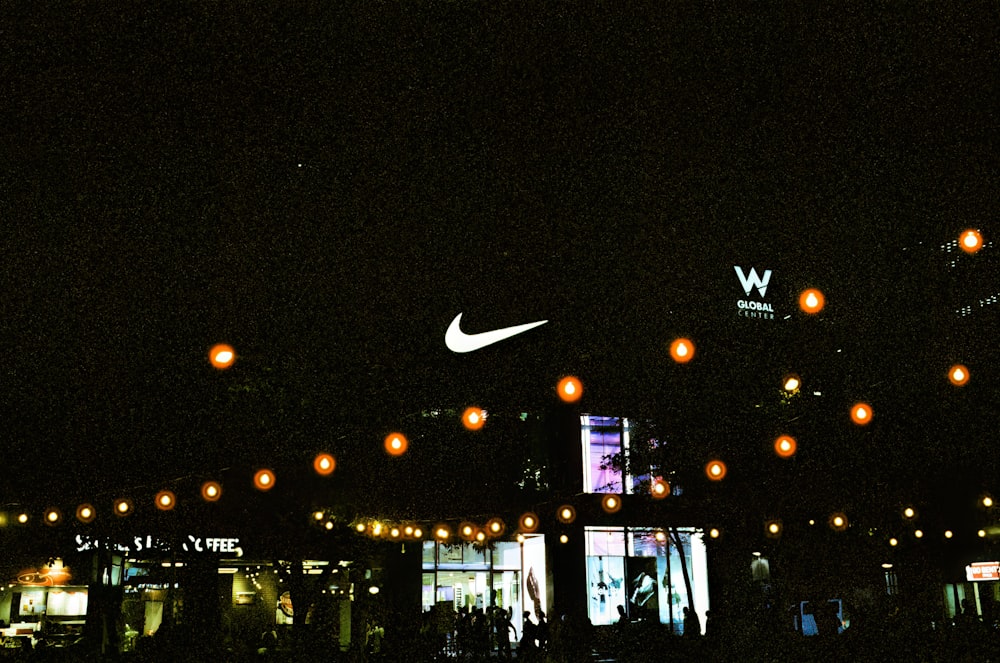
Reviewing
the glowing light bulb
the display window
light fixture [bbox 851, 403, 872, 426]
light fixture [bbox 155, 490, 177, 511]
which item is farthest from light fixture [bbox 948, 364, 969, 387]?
the display window

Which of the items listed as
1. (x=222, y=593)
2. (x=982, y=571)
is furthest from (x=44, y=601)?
(x=982, y=571)

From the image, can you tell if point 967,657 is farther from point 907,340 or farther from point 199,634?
point 199,634

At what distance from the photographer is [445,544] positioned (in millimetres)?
28531

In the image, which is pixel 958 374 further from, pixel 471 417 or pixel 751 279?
pixel 751 279

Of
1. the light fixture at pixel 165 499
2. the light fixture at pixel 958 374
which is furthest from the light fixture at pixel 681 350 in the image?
the light fixture at pixel 165 499

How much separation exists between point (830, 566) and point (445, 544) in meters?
11.8

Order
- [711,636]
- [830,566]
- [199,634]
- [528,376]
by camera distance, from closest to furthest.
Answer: [528,376] < [199,634] < [711,636] < [830,566]

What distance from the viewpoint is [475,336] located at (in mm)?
10953

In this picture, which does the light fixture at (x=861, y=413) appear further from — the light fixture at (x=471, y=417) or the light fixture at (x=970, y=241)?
the light fixture at (x=471, y=417)

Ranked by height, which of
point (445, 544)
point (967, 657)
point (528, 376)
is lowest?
point (967, 657)

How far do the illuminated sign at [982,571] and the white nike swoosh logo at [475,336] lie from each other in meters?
33.7

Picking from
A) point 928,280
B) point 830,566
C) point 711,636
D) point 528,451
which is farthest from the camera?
point 528,451

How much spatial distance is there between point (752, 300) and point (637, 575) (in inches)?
1004

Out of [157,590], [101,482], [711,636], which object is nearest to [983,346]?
[711,636]
